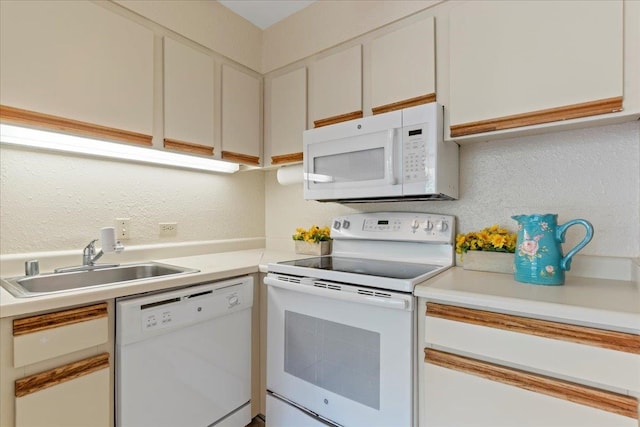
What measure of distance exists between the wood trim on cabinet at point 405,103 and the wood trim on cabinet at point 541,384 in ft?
3.55

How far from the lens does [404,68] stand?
1543 millimetres

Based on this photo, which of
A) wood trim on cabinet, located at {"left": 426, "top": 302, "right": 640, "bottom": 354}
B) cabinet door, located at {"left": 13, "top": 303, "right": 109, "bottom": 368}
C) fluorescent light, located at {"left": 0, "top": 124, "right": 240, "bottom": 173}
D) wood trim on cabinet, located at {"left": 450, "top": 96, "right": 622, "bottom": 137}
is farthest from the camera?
fluorescent light, located at {"left": 0, "top": 124, "right": 240, "bottom": 173}

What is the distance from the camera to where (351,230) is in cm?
192

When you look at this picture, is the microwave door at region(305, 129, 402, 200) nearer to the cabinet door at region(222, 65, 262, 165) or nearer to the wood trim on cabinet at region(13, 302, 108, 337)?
the cabinet door at region(222, 65, 262, 165)

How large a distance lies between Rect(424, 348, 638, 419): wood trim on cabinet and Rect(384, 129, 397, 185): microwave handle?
2.37 feet

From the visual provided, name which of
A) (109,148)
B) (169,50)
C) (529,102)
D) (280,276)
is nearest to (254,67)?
(169,50)

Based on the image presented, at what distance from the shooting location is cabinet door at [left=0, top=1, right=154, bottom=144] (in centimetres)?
118

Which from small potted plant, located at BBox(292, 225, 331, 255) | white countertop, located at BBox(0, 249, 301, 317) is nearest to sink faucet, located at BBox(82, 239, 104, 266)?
white countertop, located at BBox(0, 249, 301, 317)

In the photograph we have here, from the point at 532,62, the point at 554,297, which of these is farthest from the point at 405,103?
the point at 554,297

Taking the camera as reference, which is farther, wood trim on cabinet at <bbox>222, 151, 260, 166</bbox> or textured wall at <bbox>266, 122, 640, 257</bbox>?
wood trim on cabinet at <bbox>222, 151, 260, 166</bbox>

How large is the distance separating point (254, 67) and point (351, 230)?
128 cm

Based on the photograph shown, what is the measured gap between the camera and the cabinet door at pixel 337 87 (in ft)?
5.63

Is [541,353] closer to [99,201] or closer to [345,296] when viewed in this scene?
[345,296]

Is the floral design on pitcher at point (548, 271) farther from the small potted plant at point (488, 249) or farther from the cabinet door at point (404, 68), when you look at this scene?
the cabinet door at point (404, 68)
